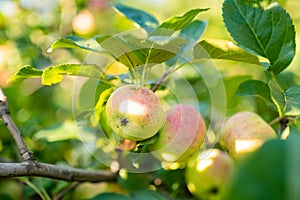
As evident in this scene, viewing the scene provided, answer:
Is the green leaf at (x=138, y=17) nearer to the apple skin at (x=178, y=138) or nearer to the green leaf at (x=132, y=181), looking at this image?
the apple skin at (x=178, y=138)

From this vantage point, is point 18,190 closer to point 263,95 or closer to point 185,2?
point 263,95

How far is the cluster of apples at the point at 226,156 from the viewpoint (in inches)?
32.1

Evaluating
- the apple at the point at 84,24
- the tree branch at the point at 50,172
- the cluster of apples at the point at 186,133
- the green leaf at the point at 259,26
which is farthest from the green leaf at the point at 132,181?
the apple at the point at 84,24

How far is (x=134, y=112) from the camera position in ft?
2.51

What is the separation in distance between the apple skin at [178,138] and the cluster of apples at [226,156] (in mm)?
38

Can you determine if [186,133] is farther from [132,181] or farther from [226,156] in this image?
[132,181]

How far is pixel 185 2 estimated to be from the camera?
2.91 meters

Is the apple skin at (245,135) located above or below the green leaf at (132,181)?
above


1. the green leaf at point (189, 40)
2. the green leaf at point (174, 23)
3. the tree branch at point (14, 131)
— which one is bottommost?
the tree branch at point (14, 131)

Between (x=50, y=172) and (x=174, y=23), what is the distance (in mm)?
339

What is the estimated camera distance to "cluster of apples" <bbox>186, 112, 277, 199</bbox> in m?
0.81

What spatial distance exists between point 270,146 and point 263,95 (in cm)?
57

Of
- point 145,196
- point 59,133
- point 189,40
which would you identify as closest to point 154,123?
point 145,196

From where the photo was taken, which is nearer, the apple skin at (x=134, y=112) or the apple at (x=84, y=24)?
the apple skin at (x=134, y=112)
